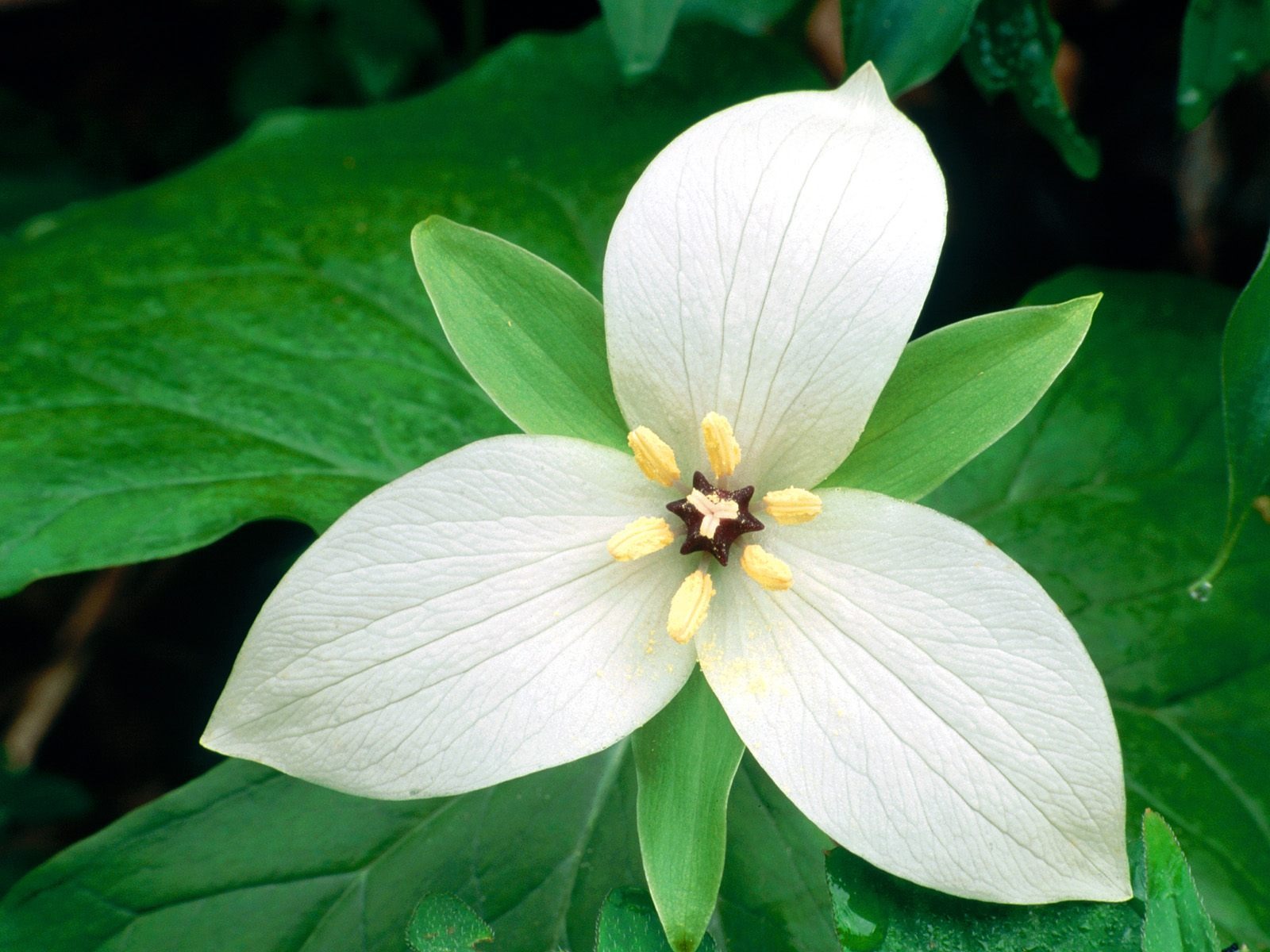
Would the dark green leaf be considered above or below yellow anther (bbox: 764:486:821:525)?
below

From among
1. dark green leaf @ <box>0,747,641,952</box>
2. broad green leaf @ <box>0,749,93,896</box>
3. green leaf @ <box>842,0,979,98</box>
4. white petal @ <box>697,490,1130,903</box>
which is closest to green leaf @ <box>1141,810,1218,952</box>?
white petal @ <box>697,490,1130,903</box>

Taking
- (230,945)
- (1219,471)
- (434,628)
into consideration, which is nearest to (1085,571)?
(1219,471)

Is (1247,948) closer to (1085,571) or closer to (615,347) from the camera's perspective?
(1085,571)

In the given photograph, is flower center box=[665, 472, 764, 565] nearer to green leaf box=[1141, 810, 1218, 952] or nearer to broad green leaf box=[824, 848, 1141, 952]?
broad green leaf box=[824, 848, 1141, 952]

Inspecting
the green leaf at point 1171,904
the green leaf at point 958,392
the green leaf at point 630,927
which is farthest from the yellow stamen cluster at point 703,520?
the green leaf at point 1171,904

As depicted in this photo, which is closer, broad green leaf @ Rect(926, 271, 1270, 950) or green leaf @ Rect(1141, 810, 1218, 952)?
green leaf @ Rect(1141, 810, 1218, 952)

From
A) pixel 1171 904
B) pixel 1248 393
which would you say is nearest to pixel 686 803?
pixel 1171 904

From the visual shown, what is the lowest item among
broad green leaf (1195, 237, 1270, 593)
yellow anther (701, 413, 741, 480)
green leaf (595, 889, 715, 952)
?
green leaf (595, 889, 715, 952)

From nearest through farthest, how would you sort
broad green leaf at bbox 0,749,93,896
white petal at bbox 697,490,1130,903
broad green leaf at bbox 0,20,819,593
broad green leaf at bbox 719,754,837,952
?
1. white petal at bbox 697,490,1130,903
2. broad green leaf at bbox 719,754,837,952
3. broad green leaf at bbox 0,20,819,593
4. broad green leaf at bbox 0,749,93,896
